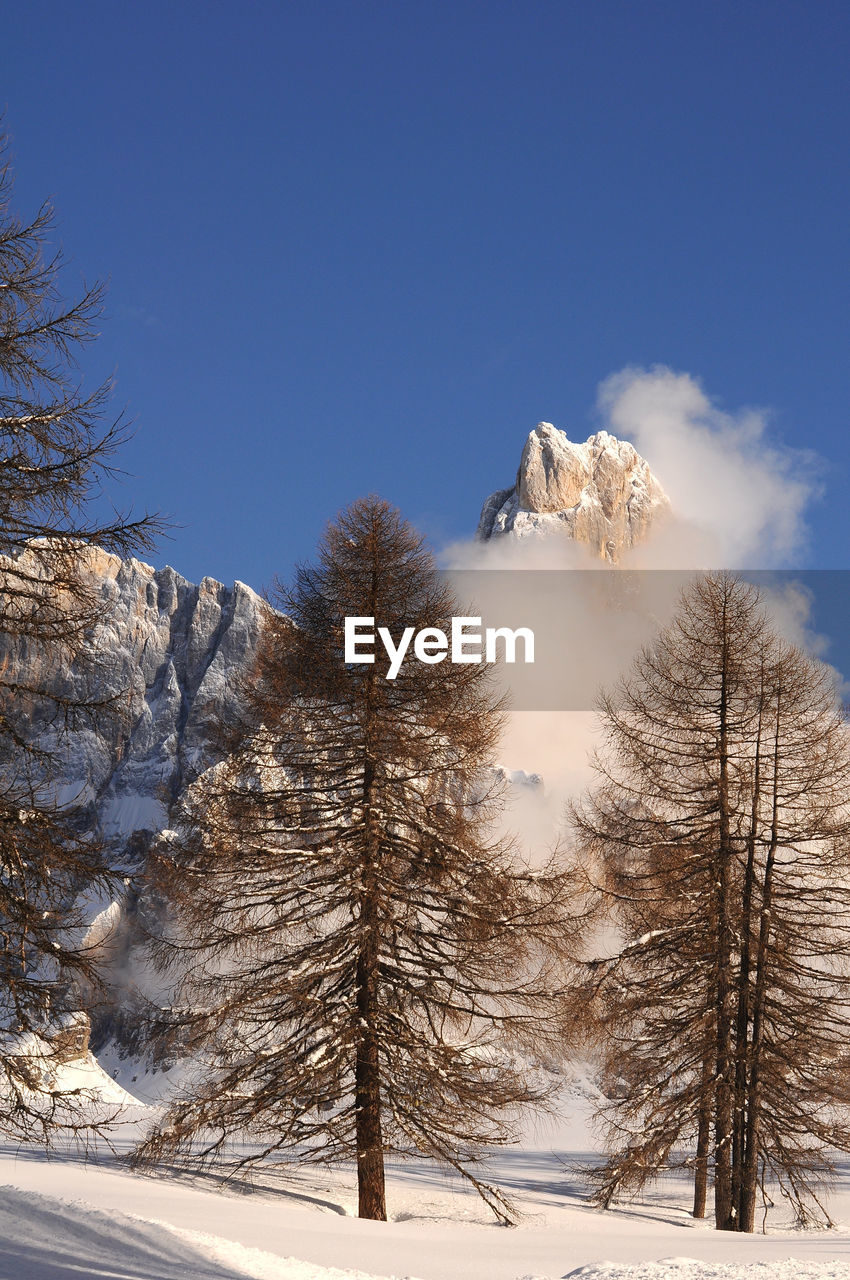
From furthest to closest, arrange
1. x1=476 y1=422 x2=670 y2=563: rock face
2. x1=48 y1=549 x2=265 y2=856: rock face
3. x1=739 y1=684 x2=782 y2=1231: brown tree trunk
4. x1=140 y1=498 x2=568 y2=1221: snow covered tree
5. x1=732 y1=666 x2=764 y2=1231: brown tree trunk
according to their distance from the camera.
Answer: x1=476 y1=422 x2=670 y2=563: rock face → x1=48 y1=549 x2=265 y2=856: rock face → x1=732 y1=666 x2=764 y2=1231: brown tree trunk → x1=739 y1=684 x2=782 y2=1231: brown tree trunk → x1=140 y1=498 x2=568 y2=1221: snow covered tree

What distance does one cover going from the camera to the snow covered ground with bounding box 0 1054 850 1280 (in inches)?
222

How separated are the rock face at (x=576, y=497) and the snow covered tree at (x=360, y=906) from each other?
435 ft

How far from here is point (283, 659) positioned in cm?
1199

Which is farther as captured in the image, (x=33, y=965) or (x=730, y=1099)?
(x=730, y=1099)

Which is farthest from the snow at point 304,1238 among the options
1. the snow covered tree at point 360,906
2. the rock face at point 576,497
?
the rock face at point 576,497

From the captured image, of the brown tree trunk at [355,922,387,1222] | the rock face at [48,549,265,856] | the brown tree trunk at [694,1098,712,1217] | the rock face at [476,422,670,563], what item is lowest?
the brown tree trunk at [694,1098,712,1217]

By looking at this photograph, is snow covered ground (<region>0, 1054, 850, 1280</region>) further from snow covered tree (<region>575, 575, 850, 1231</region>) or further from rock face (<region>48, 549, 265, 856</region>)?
rock face (<region>48, 549, 265, 856</region>)

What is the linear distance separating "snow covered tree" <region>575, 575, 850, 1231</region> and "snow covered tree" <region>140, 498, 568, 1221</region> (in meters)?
2.17

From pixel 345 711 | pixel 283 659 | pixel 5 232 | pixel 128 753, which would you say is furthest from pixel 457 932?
pixel 128 753

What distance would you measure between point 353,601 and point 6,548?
4.81 metres

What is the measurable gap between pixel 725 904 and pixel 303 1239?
755 centimetres

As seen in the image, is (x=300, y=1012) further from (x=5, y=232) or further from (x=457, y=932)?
(x=5, y=232)

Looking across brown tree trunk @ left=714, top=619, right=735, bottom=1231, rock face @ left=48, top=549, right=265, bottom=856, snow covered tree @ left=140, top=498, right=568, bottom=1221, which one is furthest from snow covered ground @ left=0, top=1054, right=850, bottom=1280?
rock face @ left=48, top=549, right=265, bottom=856

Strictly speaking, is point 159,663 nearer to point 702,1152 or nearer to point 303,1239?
point 702,1152
